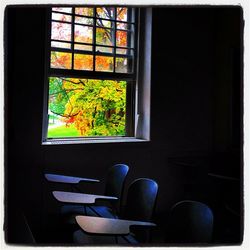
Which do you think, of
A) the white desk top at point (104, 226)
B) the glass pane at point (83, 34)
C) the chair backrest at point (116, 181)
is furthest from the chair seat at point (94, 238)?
the glass pane at point (83, 34)

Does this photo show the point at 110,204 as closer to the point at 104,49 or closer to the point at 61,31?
the point at 104,49

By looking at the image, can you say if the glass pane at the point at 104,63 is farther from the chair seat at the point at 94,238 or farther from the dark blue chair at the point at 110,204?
the chair seat at the point at 94,238

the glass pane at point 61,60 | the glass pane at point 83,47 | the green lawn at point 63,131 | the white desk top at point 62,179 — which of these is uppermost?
the glass pane at point 83,47

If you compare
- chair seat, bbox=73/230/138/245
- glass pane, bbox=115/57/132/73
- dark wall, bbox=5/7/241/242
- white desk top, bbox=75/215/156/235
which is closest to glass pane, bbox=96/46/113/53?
glass pane, bbox=115/57/132/73

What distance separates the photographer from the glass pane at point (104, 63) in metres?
2.36

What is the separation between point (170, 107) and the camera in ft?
9.64

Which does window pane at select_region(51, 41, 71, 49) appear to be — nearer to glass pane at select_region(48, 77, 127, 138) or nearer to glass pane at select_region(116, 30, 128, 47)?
glass pane at select_region(48, 77, 127, 138)

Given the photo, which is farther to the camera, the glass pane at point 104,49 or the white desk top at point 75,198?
the glass pane at point 104,49

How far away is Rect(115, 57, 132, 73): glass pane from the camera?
8.35 feet

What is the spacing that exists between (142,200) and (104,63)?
1.09 m

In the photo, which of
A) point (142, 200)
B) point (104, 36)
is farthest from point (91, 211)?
point (104, 36)

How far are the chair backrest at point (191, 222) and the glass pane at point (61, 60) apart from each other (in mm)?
1173

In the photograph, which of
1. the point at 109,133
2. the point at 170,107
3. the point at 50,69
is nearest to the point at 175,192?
the point at 170,107

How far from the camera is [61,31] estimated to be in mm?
2113
